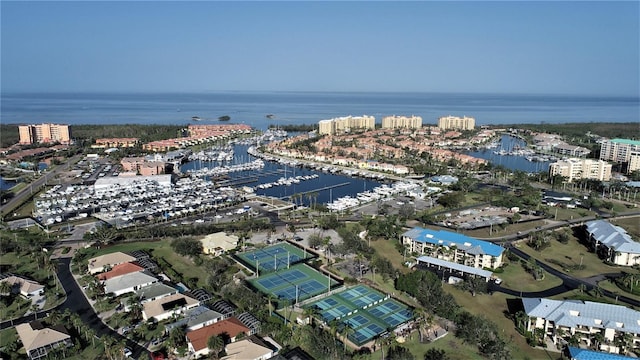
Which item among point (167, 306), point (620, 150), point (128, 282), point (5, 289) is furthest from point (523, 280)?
point (620, 150)

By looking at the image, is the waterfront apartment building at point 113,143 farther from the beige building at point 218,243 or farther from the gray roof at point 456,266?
the gray roof at point 456,266

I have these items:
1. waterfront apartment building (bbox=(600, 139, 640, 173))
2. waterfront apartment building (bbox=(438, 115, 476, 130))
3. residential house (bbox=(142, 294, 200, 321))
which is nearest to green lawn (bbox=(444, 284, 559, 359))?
residential house (bbox=(142, 294, 200, 321))

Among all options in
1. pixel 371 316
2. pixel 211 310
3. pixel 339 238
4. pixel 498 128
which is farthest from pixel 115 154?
pixel 498 128

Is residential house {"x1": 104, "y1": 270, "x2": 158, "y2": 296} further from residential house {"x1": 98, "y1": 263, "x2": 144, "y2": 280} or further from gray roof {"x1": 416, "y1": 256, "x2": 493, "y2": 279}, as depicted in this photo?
gray roof {"x1": 416, "y1": 256, "x2": 493, "y2": 279}

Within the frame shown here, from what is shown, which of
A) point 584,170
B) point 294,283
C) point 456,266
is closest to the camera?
point 294,283

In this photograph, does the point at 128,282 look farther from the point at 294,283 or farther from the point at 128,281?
the point at 294,283

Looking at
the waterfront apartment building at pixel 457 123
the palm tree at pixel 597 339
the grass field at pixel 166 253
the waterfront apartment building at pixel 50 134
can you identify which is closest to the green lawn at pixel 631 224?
Result: the palm tree at pixel 597 339
